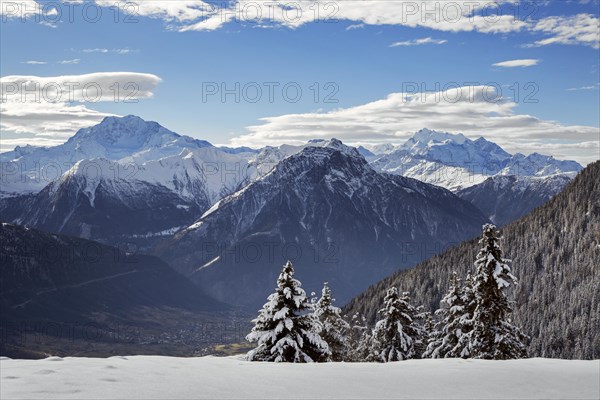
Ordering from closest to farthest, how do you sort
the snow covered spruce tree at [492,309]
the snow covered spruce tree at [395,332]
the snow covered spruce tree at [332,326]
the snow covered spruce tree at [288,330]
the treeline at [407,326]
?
1. the snow covered spruce tree at [288,330]
2. the treeline at [407,326]
3. the snow covered spruce tree at [492,309]
4. the snow covered spruce tree at [395,332]
5. the snow covered spruce tree at [332,326]

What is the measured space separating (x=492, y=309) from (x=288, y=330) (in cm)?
1586


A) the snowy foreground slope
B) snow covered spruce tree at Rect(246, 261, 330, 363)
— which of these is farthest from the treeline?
the snowy foreground slope

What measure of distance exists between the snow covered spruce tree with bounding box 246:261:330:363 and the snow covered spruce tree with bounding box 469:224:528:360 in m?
12.5

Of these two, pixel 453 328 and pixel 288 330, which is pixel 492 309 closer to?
pixel 453 328

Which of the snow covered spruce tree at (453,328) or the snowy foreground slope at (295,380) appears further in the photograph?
the snow covered spruce tree at (453,328)

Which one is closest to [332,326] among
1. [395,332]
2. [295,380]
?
[395,332]

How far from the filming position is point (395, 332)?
2063 inches

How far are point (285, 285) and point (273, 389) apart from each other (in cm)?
2116

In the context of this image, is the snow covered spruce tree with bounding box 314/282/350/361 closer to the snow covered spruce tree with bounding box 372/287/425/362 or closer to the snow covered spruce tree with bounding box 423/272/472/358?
the snow covered spruce tree with bounding box 372/287/425/362

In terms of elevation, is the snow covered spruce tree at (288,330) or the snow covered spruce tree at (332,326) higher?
the snow covered spruce tree at (288,330)

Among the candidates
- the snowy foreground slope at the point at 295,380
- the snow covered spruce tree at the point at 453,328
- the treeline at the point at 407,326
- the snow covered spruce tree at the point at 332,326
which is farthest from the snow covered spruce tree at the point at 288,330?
the snowy foreground slope at the point at 295,380

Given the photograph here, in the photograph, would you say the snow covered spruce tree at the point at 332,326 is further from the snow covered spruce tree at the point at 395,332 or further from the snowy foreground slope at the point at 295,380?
the snowy foreground slope at the point at 295,380

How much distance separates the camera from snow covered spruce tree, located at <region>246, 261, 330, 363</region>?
119 ft

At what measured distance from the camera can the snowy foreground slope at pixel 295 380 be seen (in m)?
16.3
